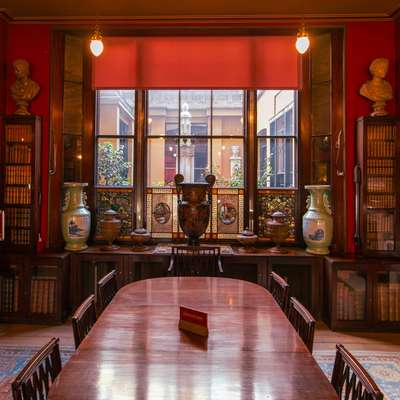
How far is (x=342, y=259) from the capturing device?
321cm

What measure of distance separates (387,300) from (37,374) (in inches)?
120

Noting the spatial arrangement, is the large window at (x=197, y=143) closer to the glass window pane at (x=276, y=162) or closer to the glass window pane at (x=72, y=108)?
the glass window pane at (x=276, y=162)

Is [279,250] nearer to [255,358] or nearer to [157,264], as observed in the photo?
[157,264]

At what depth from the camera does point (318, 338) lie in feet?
9.91

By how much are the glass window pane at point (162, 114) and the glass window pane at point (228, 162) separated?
0.51 m

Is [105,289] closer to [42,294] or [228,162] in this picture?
[42,294]

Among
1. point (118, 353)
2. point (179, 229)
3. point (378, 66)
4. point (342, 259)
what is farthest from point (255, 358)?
point (378, 66)

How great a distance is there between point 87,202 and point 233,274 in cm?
176

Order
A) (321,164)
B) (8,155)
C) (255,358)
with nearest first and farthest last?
(255,358)
(8,155)
(321,164)

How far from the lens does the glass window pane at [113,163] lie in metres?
3.85

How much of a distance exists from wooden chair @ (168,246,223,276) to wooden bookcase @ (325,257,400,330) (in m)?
1.11

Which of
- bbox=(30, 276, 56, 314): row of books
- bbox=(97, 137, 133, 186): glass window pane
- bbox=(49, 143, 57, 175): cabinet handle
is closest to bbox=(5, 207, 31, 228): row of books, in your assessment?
bbox=(49, 143, 57, 175): cabinet handle

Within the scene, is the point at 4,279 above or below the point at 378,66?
below

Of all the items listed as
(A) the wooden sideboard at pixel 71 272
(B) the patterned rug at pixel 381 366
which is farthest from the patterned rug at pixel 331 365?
(A) the wooden sideboard at pixel 71 272
